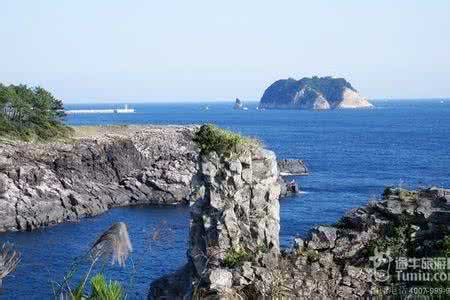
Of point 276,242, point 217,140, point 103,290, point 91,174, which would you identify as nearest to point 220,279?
point 276,242

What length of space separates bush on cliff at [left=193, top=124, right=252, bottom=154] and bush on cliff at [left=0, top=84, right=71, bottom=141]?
5255 cm

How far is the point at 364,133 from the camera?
448 feet

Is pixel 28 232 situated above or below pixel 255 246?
below

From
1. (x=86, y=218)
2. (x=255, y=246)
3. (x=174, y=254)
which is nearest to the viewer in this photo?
(x=255, y=246)

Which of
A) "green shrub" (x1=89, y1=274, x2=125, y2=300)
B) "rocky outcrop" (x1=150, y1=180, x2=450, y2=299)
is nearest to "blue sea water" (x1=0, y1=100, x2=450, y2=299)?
"green shrub" (x1=89, y1=274, x2=125, y2=300)

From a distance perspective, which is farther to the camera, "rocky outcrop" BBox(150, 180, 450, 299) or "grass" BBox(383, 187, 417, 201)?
"grass" BBox(383, 187, 417, 201)

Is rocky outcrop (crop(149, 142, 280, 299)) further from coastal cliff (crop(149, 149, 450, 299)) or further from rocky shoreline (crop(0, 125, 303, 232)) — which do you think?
rocky shoreline (crop(0, 125, 303, 232))

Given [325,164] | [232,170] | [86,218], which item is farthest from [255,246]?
[325,164]

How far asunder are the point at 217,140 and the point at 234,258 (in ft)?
11.4

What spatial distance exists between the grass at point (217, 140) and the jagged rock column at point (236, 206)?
0.53ft

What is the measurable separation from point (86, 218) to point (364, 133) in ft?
297

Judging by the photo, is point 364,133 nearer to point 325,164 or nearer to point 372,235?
point 325,164

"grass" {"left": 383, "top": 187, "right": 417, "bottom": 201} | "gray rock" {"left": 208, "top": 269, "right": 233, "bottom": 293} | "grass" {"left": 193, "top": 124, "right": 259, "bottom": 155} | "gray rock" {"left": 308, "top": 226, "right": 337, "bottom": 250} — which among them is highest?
"grass" {"left": 193, "top": 124, "right": 259, "bottom": 155}

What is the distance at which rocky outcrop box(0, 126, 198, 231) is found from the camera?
55694 millimetres
